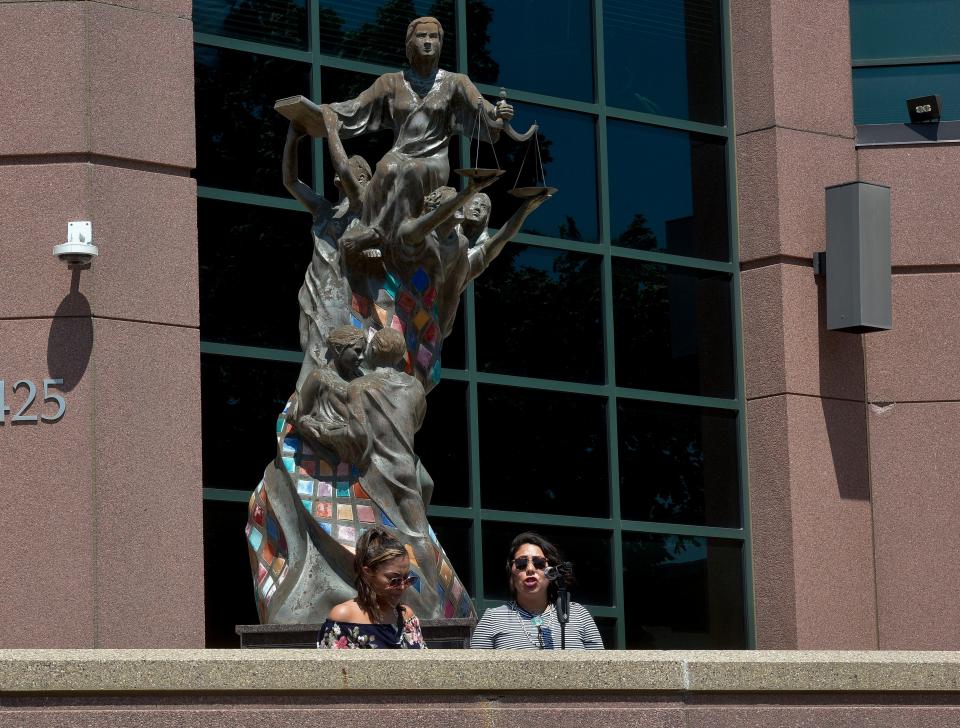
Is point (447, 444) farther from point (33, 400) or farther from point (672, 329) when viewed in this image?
point (33, 400)

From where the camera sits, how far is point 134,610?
44.6ft

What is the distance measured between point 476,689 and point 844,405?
34.9 feet

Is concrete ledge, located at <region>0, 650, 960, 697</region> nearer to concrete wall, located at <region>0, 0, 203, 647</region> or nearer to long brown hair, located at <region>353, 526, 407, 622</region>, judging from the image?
long brown hair, located at <region>353, 526, 407, 622</region>

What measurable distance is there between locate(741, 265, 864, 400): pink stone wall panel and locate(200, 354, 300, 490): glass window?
4.42 meters

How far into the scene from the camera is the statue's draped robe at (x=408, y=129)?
1205cm

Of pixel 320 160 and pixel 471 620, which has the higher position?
pixel 320 160

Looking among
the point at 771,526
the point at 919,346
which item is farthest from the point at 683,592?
the point at 919,346

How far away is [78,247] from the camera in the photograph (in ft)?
44.3

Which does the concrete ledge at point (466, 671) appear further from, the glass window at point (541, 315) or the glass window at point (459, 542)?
the glass window at point (541, 315)

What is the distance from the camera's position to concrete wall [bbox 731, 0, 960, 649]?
17078 millimetres

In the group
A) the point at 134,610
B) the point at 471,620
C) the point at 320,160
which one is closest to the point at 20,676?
the point at 471,620

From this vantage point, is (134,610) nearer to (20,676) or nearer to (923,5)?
(20,676)

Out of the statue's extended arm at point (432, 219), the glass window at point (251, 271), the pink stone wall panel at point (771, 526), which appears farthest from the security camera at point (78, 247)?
the pink stone wall panel at point (771, 526)

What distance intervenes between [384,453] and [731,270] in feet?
21.5
